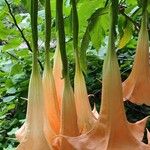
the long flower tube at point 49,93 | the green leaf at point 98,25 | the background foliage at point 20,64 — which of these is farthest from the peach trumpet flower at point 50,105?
the background foliage at point 20,64

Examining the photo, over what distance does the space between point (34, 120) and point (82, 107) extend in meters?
0.06

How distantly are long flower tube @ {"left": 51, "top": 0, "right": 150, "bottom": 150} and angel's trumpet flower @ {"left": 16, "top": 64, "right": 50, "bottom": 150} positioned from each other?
21 millimetres

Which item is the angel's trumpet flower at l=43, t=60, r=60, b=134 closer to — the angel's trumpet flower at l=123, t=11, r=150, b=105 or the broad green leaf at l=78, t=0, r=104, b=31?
the angel's trumpet flower at l=123, t=11, r=150, b=105

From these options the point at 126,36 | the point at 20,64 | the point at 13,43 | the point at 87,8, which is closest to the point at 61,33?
the point at 126,36

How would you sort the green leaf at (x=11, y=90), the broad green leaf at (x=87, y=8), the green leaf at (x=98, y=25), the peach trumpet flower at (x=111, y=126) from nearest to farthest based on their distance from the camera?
the peach trumpet flower at (x=111, y=126), the green leaf at (x=98, y=25), the broad green leaf at (x=87, y=8), the green leaf at (x=11, y=90)

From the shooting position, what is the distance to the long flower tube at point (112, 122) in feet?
1.34

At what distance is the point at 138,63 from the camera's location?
0.50 metres

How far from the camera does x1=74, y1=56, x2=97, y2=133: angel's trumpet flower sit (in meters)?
0.47

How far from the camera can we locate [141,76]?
0.50m

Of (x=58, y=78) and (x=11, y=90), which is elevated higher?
(x=58, y=78)

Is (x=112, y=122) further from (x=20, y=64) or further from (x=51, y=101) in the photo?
(x=20, y=64)

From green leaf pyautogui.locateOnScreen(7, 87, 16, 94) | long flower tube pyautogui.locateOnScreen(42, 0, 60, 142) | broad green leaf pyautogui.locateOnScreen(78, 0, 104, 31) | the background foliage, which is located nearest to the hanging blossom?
long flower tube pyautogui.locateOnScreen(42, 0, 60, 142)

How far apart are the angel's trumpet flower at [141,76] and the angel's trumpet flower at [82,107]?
5 cm

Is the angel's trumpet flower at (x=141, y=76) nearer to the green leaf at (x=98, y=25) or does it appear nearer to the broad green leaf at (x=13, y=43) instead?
the green leaf at (x=98, y=25)
